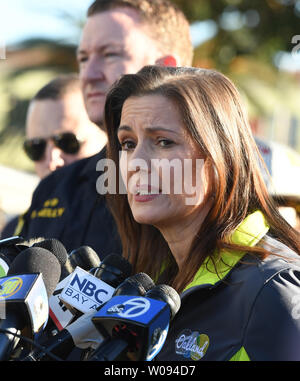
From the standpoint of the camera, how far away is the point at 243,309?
7.30 ft

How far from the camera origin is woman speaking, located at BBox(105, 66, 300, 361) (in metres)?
2.26

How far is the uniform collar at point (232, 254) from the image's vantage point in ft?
7.86

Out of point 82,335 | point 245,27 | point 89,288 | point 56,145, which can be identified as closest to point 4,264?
point 89,288

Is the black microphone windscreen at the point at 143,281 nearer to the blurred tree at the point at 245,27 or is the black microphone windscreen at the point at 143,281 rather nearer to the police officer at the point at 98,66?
the police officer at the point at 98,66

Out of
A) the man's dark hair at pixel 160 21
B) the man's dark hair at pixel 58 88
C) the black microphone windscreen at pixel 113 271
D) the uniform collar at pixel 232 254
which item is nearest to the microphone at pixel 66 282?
the black microphone windscreen at pixel 113 271

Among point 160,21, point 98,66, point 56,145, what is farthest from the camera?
point 56,145

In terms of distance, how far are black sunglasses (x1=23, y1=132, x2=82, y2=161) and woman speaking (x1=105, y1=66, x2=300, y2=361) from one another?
6.78 feet

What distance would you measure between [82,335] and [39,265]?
29 cm

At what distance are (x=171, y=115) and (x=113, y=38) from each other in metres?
1.60

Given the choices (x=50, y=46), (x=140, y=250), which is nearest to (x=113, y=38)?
(x=140, y=250)

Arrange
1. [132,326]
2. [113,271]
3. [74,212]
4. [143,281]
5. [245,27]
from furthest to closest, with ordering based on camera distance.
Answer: [245,27] → [74,212] → [113,271] → [143,281] → [132,326]

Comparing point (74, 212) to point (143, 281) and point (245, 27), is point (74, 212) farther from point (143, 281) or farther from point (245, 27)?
point (245, 27)

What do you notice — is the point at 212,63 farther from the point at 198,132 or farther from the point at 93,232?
the point at 198,132

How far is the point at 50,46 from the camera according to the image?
47.0 ft
